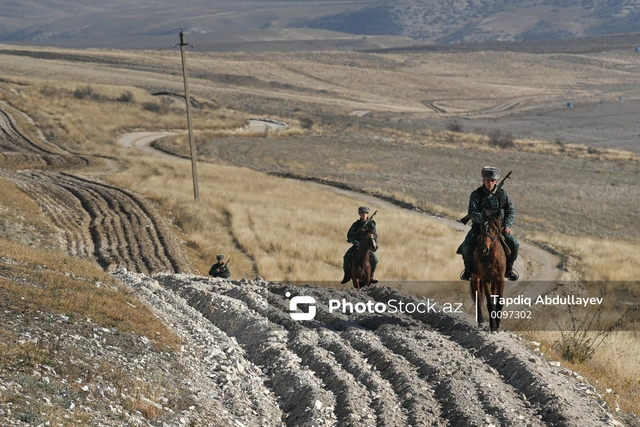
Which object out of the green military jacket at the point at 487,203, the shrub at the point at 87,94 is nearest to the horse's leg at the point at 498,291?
the green military jacket at the point at 487,203

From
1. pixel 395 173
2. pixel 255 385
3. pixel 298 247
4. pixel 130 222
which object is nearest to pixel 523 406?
pixel 255 385

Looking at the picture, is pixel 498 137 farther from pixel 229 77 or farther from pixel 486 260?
pixel 486 260

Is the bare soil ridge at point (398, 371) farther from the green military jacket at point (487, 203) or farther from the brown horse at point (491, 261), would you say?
the green military jacket at point (487, 203)

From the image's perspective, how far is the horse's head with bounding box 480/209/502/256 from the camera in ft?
44.7

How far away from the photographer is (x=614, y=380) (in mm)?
13648

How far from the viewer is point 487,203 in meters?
13.8

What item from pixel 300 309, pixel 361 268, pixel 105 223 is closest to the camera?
pixel 300 309

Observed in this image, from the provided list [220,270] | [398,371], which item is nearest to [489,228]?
[398,371]

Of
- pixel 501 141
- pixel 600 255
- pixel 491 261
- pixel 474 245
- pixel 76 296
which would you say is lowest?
pixel 501 141

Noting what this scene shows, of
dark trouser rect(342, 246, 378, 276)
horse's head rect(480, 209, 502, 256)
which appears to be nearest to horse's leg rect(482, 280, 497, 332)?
horse's head rect(480, 209, 502, 256)

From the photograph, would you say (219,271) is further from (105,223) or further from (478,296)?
(105,223)

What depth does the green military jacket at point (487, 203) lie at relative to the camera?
45.3 feet

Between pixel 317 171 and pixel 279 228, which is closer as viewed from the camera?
pixel 279 228

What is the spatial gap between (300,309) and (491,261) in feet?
14.3
